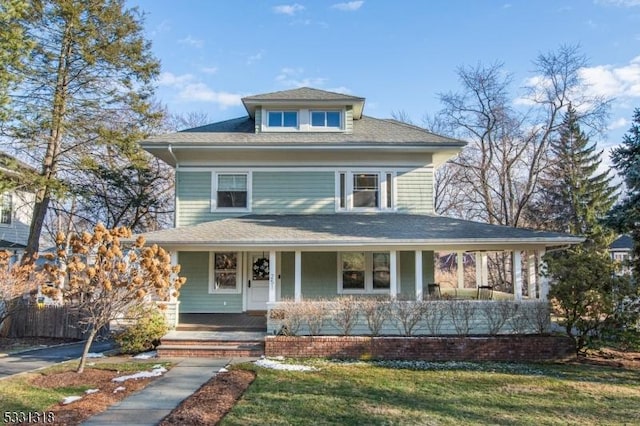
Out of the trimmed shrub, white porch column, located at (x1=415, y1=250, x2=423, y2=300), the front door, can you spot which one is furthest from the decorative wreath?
white porch column, located at (x1=415, y1=250, x2=423, y2=300)

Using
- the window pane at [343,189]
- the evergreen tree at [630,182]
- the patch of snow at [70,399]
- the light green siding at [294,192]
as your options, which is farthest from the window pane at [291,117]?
the patch of snow at [70,399]

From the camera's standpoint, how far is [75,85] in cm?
1486

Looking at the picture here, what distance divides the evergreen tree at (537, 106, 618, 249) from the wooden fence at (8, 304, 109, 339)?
24795mm

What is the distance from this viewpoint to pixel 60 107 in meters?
14.5

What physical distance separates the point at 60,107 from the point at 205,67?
24.2ft

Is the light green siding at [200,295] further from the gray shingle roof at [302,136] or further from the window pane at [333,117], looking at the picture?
the window pane at [333,117]

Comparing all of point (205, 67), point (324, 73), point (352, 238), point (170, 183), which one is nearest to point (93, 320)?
point (352, 238)

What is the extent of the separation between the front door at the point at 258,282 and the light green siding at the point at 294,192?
1.56 meters

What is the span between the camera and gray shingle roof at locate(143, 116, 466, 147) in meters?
13.6

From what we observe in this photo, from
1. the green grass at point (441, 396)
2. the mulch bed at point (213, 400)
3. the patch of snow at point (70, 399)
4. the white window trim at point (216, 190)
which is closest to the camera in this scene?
the mulch bed at point (213, 400)

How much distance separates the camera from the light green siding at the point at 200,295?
44.7ft

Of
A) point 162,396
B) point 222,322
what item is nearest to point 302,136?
point 222,322

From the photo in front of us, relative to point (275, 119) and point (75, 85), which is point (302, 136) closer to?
point (275, 119)

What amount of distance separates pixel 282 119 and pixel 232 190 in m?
3.03
